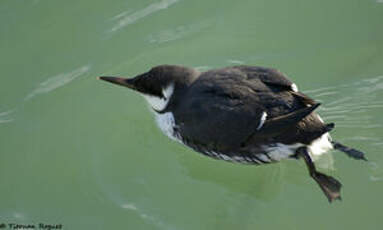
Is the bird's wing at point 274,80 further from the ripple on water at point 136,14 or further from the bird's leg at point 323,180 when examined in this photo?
the ripple on water at point 136,14

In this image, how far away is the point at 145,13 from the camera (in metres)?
7.26

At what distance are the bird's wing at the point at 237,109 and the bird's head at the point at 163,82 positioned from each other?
1.03ft

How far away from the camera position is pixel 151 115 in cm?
642

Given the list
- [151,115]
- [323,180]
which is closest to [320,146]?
[323,180]

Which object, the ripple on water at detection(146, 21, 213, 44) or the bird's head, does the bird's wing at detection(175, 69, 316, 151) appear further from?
the ripple on water at detection(146, 21, 213, 44)

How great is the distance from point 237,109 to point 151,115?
1.54 meters

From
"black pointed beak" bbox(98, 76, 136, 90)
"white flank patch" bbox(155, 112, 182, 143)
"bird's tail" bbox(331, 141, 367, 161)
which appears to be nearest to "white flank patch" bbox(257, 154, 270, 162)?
"bird's tail" bbox(331, 141, 367, 161)


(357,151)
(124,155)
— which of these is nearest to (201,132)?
(124,155)

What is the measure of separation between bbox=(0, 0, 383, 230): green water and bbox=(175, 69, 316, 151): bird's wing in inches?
26.2

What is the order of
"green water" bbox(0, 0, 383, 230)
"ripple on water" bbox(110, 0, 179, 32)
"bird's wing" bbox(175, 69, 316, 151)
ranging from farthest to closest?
"ripple on water" bbox(110, 0, 179, 32)
"green water" bbox(0, 0, 383, 230)
"bird's wing" bbox(175, 69, 316, 151)

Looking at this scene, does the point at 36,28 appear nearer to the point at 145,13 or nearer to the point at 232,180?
the point at 145,13

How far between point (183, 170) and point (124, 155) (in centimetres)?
65

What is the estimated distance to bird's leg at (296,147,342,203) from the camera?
17.0ft

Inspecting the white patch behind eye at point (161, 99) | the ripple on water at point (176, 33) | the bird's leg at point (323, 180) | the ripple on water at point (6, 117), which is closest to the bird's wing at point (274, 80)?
the bird's leg at point (323, 180)
